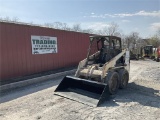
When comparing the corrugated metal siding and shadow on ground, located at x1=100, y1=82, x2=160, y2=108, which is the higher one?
the corrugated metal siding

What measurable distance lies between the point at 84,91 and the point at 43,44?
5.74 meters

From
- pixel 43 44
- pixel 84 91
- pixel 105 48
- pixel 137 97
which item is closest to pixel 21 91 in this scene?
pixel 84 91

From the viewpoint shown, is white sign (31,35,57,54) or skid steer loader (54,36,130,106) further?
white sign (31,35,57,54)

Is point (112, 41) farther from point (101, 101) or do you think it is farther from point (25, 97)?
point (25, 97)

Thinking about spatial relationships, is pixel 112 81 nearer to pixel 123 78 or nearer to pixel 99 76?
pixel 99 76

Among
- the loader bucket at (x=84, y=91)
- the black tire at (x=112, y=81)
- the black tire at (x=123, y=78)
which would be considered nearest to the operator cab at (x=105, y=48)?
the black tire at (x=123, y=78)

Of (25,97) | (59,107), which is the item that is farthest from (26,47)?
(59,107)

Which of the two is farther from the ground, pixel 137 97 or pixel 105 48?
pixel 105 48

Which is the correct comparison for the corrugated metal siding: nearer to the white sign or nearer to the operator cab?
the white sign

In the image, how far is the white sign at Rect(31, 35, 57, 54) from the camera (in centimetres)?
1145

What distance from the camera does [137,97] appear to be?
7285 millimetres

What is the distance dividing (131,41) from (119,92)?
116ft

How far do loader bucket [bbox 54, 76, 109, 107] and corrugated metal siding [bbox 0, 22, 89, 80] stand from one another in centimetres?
360

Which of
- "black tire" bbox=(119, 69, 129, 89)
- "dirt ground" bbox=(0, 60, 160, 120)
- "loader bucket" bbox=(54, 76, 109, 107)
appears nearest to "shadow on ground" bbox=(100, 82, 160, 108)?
"dirt ground" bbox=(0, 60, 160, 120)
